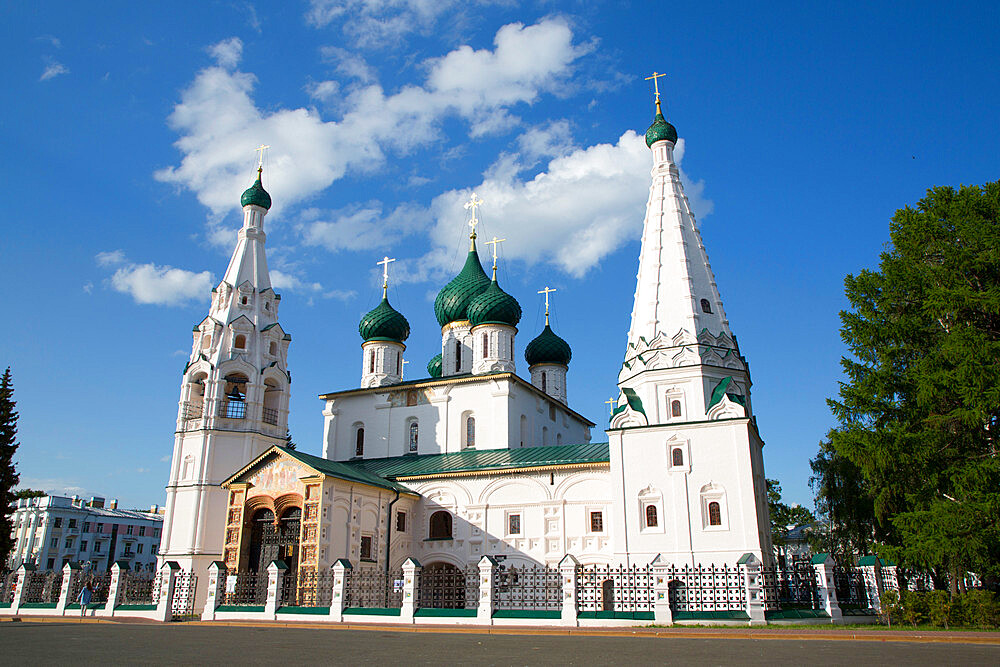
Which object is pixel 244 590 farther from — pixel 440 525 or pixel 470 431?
pixel 470 431

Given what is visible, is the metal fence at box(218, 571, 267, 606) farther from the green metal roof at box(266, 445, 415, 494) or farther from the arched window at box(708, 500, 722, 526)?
the arched window at box(708, 500, 722, 526)

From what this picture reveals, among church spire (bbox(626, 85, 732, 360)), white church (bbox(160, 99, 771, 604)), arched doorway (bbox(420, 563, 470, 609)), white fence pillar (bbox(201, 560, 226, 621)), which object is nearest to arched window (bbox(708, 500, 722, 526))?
white church (bbox(160, 99, 771, 604))

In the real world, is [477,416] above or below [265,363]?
below

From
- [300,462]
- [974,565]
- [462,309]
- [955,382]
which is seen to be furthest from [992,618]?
[462,309]

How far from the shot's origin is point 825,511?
22078mm

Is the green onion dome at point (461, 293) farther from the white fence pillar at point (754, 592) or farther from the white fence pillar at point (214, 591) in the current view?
the white fence pillar at point (754, 592)

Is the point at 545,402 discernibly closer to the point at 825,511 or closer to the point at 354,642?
the point at 825,511

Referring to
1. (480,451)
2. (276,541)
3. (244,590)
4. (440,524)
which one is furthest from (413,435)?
(244,590)

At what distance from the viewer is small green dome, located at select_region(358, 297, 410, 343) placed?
28953 millimetres

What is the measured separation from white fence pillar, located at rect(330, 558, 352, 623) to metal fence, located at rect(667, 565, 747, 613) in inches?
279

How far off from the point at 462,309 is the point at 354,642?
62.7ft

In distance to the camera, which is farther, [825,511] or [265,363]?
[265,363]

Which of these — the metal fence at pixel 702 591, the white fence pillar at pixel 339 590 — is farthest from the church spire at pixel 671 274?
the white fence pillar at pixel 339 590

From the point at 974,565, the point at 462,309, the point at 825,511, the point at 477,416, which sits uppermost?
the point at 462,309
